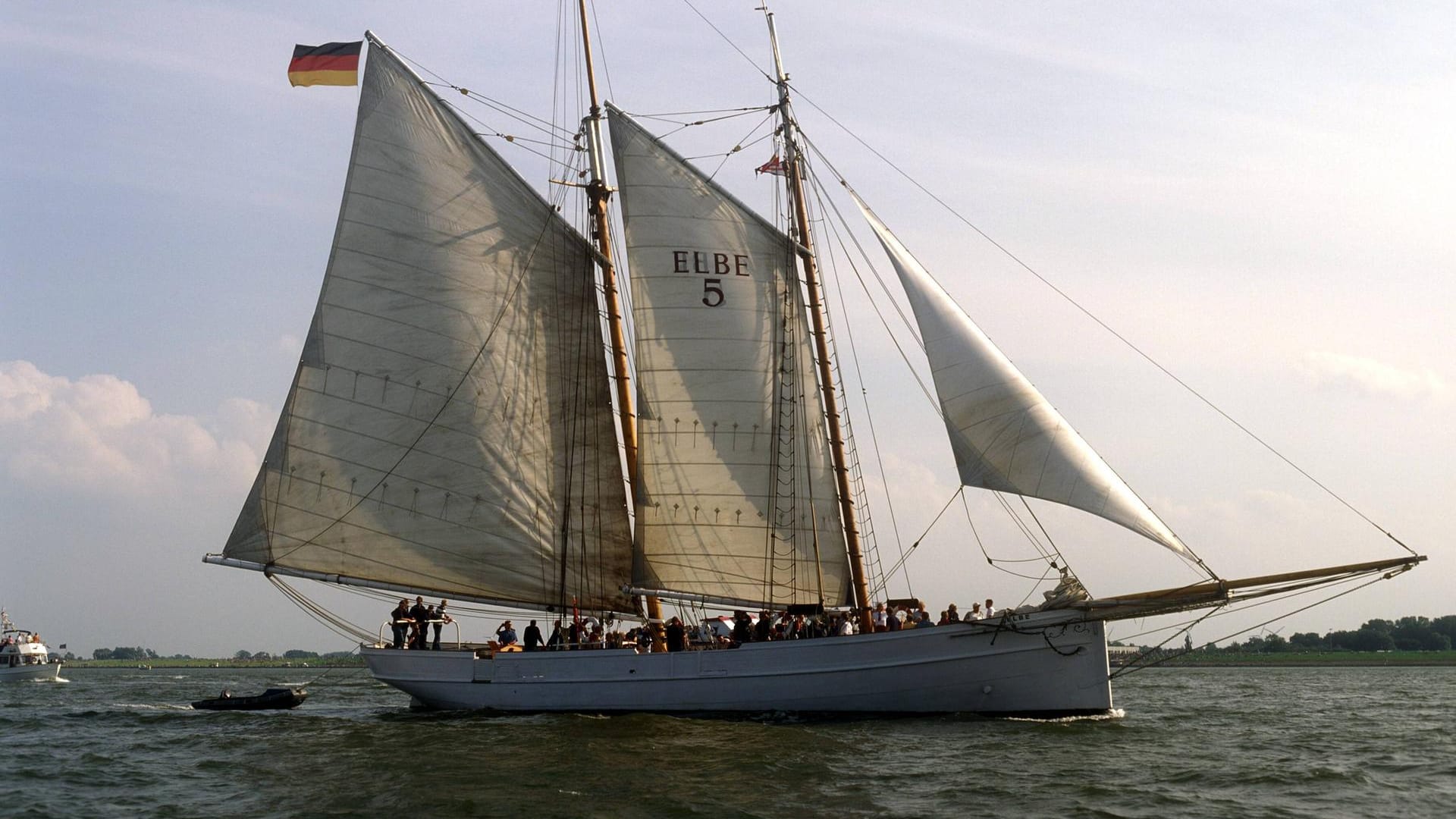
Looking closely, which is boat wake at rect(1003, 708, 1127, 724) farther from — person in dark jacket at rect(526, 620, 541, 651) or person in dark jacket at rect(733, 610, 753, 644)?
person in dark jacket at rect(526, 620, 541, 651)

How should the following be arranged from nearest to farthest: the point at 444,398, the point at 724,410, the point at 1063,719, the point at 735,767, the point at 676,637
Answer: the point at 735,767
the point at 1063,719
the point at 676,637
the point at 724,410
the point at 444,398

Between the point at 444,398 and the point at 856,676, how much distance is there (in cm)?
1562

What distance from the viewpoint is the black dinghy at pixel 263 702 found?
4656 centimetres

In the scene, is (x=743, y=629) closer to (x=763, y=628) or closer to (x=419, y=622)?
(x=763, y=628)

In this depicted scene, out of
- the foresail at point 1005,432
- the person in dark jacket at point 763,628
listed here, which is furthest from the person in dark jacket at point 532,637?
the foresail at point 1005,432

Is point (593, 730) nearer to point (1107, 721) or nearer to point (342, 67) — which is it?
point (1107, 721)

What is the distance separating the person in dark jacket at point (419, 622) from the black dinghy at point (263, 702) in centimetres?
810

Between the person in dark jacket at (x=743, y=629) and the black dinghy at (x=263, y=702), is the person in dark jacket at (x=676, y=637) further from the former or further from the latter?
the black dinghy at (x=263, y=702)

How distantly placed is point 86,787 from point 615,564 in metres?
18.2

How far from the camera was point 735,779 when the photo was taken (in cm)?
2616

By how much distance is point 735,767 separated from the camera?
27625 mm

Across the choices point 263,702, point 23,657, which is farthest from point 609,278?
point 23,657

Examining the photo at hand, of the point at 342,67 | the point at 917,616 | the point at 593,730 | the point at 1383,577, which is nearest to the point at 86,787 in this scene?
the point at 593,730

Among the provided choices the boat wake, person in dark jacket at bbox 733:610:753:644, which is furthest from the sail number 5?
the boat wake
